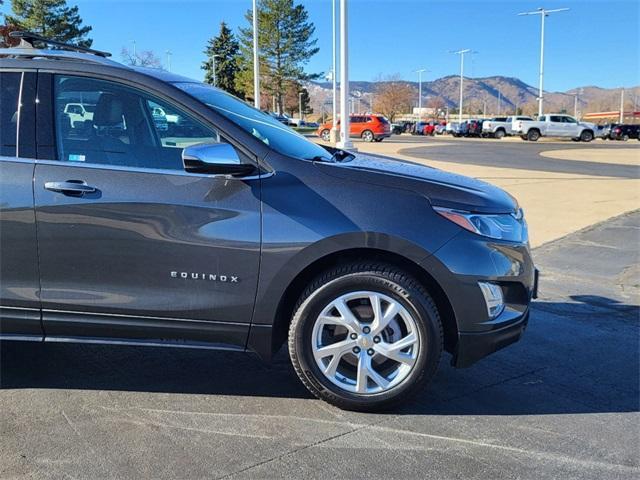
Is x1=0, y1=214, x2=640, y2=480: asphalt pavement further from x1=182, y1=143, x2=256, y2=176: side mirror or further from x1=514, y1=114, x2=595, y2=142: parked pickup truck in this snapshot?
x1=514, y1=114, x2=595, y2=142: parked pickup truck

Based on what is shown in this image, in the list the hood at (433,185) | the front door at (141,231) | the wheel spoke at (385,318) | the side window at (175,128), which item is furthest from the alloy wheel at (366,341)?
the side window at (175,128)

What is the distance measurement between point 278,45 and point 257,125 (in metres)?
71.4

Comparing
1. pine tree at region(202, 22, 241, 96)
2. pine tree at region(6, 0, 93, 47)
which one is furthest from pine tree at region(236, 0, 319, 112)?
pine tree at region(6, 0, 93, 47)

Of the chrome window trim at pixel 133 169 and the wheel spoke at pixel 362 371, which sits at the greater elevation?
the chrome window trim at pixel 133 169

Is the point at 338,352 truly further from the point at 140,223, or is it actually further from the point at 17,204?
the point at 17,204

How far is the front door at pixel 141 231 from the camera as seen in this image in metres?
3.23

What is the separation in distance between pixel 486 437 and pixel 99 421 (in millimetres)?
2047

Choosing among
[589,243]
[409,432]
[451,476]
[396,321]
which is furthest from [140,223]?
[589,243]

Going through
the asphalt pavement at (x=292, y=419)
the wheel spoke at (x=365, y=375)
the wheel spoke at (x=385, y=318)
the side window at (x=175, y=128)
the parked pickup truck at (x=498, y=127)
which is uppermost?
the parked pickup truck at (x=498, y=127)

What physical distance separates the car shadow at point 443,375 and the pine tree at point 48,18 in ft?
143

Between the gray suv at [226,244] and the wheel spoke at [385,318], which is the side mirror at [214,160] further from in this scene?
the wheel spoke at [385,318]

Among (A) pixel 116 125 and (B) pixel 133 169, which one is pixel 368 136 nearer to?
(A) pixel 116 125

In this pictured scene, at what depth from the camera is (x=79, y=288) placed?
Result: 3328 mm

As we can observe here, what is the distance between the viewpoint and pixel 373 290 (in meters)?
3.26
